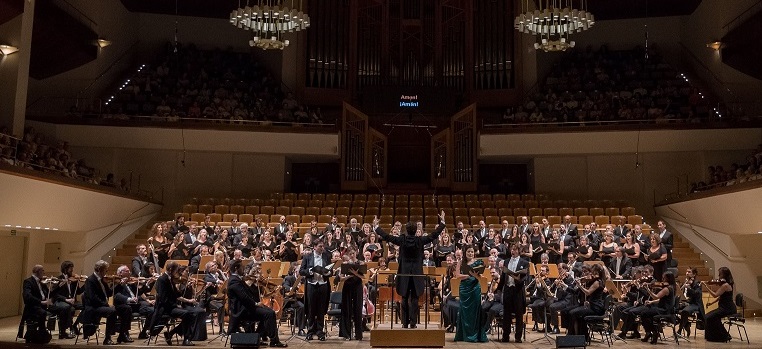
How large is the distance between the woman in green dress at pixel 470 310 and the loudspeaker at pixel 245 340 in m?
2.74

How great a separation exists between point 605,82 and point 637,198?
3537mm

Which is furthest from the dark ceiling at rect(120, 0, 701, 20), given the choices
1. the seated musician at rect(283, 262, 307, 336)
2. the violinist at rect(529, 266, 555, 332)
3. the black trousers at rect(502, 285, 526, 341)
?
the black trousers at rect(502, 285, 526, 341)

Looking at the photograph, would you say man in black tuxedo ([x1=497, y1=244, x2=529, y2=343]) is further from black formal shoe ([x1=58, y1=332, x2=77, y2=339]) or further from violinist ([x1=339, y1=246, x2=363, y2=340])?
black formal shoe ([x1=58, y1=332, x2=77, y2=339])

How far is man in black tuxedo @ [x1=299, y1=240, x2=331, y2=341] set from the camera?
9602mm

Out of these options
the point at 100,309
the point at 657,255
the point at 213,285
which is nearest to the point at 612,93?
the point at 657,255

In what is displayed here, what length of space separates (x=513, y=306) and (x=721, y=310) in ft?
9.07

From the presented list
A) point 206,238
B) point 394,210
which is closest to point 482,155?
point 394,210

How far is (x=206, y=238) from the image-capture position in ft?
43.8

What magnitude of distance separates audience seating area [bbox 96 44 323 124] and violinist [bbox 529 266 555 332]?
10347mm

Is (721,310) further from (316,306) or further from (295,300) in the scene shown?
(295,300)

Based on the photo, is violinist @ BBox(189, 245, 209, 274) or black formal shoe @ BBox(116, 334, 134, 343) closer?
black formal shoe @ BBox(116, 334, 134, 343)

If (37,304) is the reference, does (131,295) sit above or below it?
above

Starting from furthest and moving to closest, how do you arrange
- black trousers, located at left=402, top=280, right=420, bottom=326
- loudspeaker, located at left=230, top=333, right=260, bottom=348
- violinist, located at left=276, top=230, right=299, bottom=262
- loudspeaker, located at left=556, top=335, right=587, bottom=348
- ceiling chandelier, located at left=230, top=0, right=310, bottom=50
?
violinist, located at left=276, top=230, right=299, bottom=262 → ceiling chandelier, located at left=230, top=0, right=310, bottom=50 → black trousers, located at left=402, top=280, right=420, bottom=326 → loudspeaker, located at left=556, top=335, right=587, bottom=348 → loudspeaker, located at left=230, top=333, right=260, bottom=348

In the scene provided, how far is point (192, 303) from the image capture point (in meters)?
9.28
